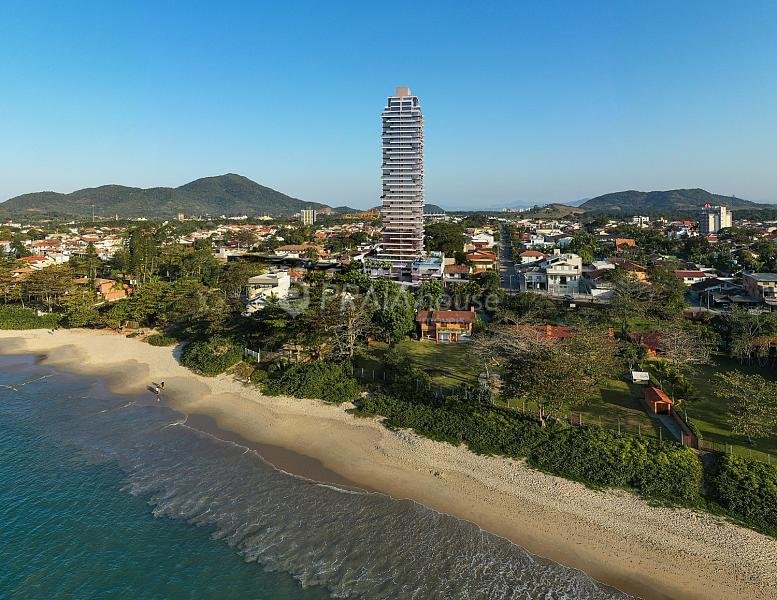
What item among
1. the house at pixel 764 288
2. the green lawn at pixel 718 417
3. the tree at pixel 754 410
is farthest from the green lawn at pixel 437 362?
the house at pixel 764 288

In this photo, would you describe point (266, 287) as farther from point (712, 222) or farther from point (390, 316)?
point (712, 222)

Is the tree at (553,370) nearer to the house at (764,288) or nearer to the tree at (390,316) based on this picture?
the tree at (390,316)

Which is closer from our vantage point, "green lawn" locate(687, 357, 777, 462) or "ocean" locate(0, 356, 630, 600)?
"ocean" locate(0, 356, 630, 600)

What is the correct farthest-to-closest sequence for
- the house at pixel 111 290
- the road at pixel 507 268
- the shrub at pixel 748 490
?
1. the road at pixel 507 268
2. the house at pixel 111 290
3. the shrub at pixel 748 490

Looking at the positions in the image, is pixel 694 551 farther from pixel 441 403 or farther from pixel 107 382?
pixel 107 382

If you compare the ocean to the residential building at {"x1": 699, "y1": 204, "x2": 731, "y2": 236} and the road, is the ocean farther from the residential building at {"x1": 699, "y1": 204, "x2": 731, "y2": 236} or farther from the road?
the residential building at {"x1": 699, "y1": 204, "x2": 731, "y2": 236}

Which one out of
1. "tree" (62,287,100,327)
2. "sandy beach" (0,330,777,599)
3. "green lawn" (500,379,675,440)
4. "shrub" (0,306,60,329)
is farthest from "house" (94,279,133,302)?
"green lawn" (500,379,675,440)
